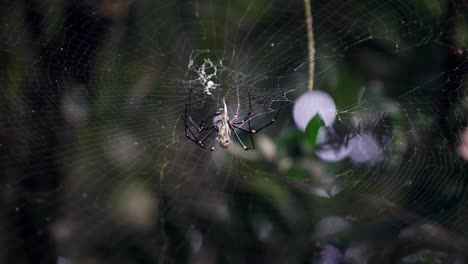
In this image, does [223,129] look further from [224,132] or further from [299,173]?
[299,173]

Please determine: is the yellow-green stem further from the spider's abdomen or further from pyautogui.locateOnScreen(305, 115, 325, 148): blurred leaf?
the spider's abdomen

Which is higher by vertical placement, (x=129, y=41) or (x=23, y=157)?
(x=129, y=41)

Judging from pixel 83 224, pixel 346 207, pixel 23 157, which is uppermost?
pixel 346 207

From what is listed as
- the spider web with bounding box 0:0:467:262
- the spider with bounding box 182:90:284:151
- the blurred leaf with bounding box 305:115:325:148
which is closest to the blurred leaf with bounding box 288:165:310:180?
the spider web with bounding box 0:0:467:262

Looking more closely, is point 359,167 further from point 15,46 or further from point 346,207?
point 15,46

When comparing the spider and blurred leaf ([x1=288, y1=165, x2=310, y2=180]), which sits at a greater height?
the spider

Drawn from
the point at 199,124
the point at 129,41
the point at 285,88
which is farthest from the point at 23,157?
the point at 285,88

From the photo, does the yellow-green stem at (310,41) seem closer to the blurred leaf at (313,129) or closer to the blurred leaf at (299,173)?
the blurred leaf at (313,129)

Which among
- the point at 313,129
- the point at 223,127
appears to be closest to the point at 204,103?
the point at 223,127
